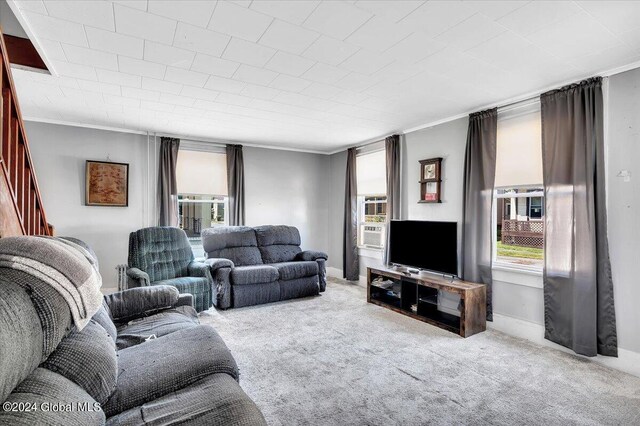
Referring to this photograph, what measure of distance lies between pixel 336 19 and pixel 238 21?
645 mm

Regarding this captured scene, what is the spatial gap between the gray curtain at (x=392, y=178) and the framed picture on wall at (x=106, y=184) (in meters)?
4.08

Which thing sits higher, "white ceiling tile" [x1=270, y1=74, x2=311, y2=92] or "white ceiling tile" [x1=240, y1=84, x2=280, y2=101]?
"white ceiling tile" [x1=240, y1=84, x2=280, y2=101]

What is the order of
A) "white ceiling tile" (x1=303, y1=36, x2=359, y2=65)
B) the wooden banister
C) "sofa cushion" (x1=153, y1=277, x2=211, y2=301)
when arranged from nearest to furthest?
1. the wooden banister
2. "white ceiling tile" (x1=303, y1=36, x2=359, y2=65)
3. "sofa cushion" (x1=153, y1=277, x2=211, y2=301)

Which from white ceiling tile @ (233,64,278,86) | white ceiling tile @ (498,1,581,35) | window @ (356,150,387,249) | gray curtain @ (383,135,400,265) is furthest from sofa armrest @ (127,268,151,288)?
white ceiling tile @ (498,1,581,35)

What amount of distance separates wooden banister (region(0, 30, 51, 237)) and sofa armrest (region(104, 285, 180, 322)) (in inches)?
30.3

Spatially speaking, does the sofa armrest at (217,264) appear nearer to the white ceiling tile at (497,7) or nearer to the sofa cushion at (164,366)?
the sofa cushion at (164,366)

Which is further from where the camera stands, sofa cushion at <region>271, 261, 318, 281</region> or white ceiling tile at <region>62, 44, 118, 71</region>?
sofa cushion at <region>271, 261, 318, 281</region>

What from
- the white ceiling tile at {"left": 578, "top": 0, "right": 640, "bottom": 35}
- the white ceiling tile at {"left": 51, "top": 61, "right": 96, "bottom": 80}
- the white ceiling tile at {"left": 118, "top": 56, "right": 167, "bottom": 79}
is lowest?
the white ceiling tile at {"left": 578, "top": 0, "right": 640, "bottom": 35}

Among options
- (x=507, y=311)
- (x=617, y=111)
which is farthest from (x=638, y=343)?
(x=617, y=111)

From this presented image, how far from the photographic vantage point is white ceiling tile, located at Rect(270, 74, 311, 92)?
3059 millimetres

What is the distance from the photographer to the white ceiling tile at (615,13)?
1.95 meters

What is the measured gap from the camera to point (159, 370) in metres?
1.56

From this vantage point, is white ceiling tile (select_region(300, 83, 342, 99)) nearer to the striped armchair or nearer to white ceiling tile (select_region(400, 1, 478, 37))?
white ceiling tile (select_region(400, 1, 478, 37))

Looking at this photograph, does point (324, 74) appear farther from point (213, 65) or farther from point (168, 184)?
point (168, 184)
